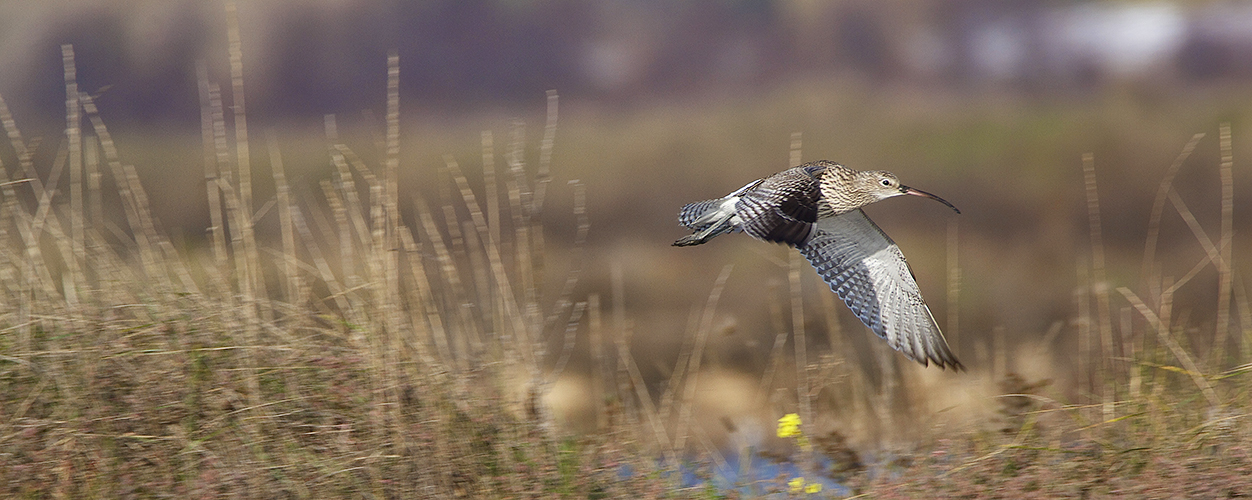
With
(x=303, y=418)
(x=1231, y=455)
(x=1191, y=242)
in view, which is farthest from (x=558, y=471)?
(x=1191, y=242)

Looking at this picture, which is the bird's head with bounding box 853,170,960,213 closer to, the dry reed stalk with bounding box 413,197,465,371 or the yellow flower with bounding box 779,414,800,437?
the yellow flower with bounding box 779,414,800,437

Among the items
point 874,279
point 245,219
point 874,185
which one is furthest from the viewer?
point 874,279

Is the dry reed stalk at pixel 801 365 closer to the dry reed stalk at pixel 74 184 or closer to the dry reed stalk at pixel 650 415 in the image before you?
the dry reed stalk at pixel 650 415

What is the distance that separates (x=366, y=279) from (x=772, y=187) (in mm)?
1376

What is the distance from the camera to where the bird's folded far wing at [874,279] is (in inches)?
146

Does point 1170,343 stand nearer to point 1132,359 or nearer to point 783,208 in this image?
point 1132,359

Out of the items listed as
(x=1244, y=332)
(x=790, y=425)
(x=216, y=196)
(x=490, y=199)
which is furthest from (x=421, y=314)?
(x=1244, y=332)

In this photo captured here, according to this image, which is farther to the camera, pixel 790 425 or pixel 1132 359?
pixel 1132 359

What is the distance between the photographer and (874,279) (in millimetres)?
3957

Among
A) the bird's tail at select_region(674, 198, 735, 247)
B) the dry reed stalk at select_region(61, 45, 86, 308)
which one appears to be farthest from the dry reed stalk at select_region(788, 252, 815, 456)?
the dry reed stalk at select_region(61, 45, 86, 308)

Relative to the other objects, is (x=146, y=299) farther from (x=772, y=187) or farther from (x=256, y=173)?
(x=256, y=173)

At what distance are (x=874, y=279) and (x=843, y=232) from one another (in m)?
0.23

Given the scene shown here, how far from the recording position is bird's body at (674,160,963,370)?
303 centimetres

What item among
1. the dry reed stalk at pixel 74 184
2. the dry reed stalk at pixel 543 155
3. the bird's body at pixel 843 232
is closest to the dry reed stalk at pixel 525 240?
the dry reed stalk at pixel 543 155
